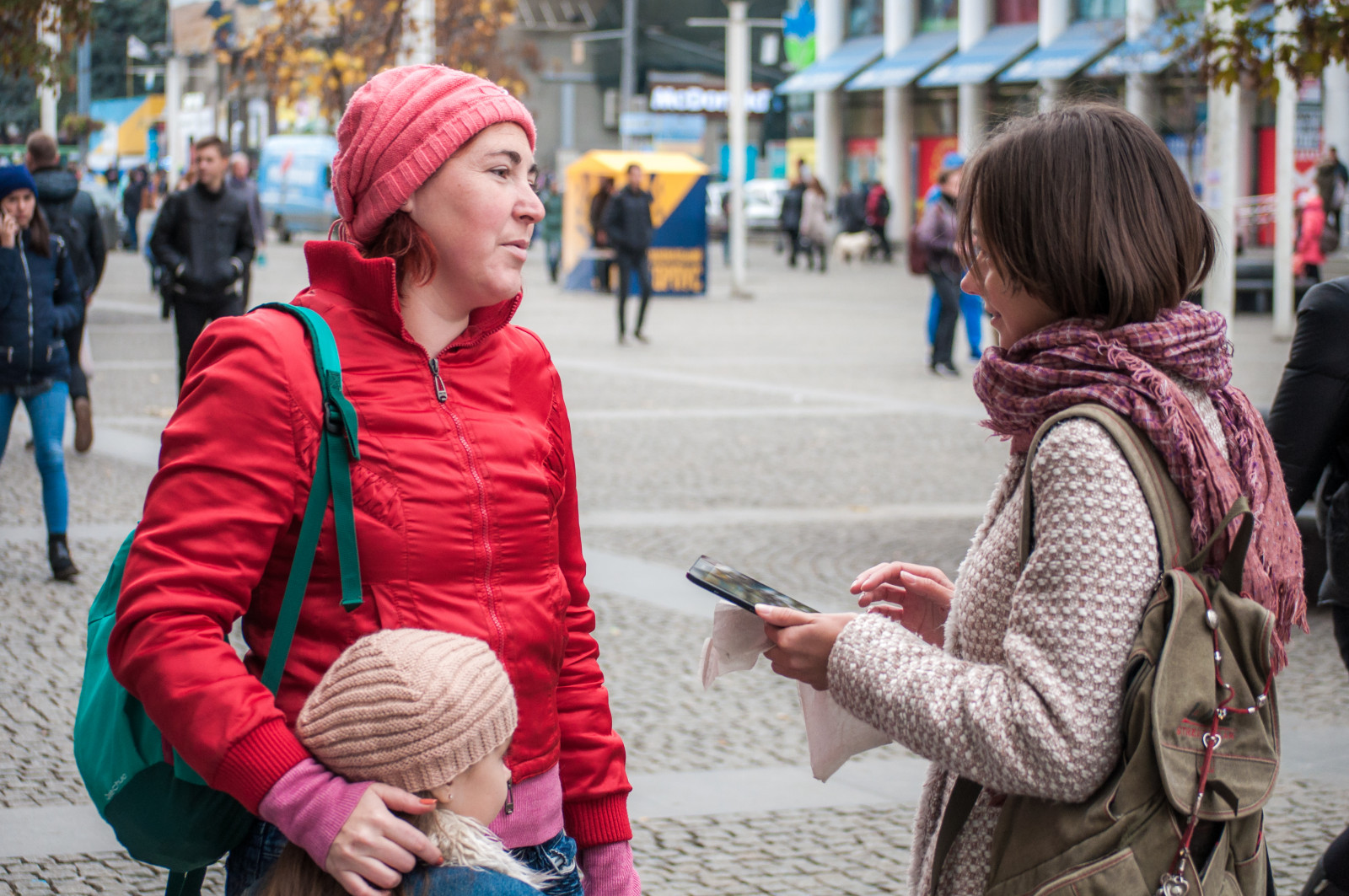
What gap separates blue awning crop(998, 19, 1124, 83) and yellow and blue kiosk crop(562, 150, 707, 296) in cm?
1596

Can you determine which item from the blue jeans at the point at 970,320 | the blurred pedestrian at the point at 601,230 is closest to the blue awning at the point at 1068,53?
the blurred pedestrian at the point at 601,230

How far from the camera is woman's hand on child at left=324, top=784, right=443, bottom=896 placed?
158 cm

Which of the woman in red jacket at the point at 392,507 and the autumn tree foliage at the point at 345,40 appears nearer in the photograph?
the woman in red jacket at the point at 392,507

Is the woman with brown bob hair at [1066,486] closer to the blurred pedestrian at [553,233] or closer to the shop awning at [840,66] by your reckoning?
the blurred pedestrian at [553,233]

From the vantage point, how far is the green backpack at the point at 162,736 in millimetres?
1725

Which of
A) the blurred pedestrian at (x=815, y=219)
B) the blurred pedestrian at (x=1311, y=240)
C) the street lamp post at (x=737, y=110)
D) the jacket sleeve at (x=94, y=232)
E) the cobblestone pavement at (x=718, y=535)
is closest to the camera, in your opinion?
→ the cobblestone pavement at (x=718, y=535)

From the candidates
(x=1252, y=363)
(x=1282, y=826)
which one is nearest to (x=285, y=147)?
(x=1252, y=363)

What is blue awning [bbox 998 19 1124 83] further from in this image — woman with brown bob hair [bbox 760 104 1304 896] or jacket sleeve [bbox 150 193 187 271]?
woman with brown bob hair [bbox 760 104 1304 896]

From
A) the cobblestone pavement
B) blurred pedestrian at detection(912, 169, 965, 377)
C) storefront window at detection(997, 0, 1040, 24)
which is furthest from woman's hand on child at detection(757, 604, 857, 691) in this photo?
storefront window at detection(997, 0, 1040, 24)

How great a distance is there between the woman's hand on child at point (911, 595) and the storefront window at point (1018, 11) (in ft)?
135

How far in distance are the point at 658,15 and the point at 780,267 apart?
3085 centimetres

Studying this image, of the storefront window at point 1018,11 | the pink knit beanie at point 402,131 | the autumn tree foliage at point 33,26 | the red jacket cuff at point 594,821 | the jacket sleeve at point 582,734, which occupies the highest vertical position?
the storefront window at point 1018,11

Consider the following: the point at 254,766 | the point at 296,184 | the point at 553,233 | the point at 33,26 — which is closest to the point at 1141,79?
the point at 553,233

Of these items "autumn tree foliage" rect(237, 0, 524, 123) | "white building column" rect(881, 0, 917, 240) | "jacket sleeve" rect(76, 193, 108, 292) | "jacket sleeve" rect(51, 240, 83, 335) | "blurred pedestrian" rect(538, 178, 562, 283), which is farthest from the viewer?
"white building column" rect(881, 0, 917, 240)
